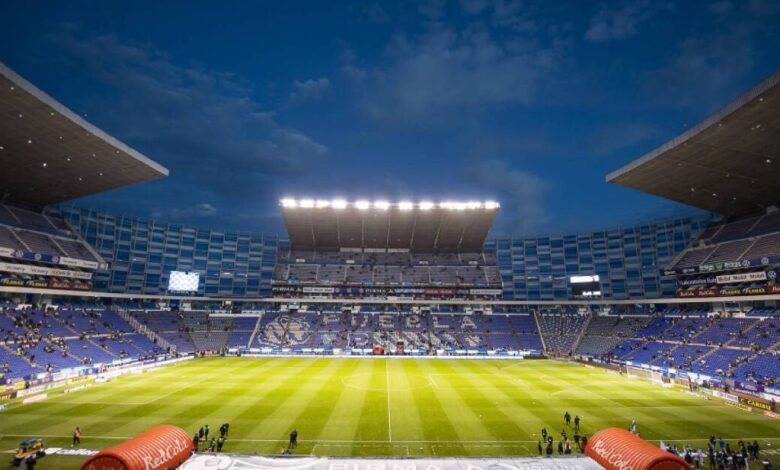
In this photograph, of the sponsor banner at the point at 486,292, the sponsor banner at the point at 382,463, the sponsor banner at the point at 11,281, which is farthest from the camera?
the sponsor banner at the point at 486,292

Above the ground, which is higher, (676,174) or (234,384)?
(676,174)

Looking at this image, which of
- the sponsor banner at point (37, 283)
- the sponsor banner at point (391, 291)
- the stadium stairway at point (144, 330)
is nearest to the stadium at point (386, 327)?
the sponsor banner at point (37, 283)

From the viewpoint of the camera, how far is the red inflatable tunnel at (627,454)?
13.5 meters

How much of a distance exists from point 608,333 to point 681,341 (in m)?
15.0

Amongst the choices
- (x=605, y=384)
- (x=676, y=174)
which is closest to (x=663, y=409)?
(x=605, y=384)

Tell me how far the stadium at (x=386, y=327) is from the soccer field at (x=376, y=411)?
292mm

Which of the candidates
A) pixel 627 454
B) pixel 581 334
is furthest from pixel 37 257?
pixel 581 334

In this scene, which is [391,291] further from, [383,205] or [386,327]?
[383,205]

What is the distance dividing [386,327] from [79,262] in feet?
159

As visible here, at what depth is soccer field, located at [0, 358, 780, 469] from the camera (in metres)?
23.6

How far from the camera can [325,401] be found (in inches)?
1325

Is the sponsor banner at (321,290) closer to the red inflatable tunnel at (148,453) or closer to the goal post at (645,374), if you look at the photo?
the goal post at (645,374)

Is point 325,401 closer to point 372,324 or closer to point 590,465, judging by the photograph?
point 590,465

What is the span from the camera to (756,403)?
31875mm
